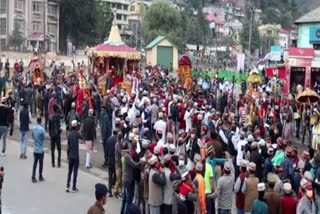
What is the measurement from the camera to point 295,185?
13.2 m

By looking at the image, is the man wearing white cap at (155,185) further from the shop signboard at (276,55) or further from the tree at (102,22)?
the tree at (102,22)

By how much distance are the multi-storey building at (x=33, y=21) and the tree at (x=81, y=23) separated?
1.28 meters

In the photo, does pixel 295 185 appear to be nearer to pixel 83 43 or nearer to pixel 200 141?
pixel 200 141

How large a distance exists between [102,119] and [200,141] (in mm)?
4880

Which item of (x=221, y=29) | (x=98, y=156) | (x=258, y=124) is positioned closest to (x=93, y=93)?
(x=98, y=156)

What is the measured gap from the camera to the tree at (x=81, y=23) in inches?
3548

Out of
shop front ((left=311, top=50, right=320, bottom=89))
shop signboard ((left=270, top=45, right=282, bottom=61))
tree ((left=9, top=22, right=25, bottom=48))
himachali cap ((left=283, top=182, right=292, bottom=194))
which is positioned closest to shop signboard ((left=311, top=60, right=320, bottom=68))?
shop front ((left=311, top=50, right=320, bottom=89))

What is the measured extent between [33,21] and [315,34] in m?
55.0

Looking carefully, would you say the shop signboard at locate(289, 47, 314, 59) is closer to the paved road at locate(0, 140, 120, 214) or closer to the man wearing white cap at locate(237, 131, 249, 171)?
the paved road at locate(0, 140, 120, 214)

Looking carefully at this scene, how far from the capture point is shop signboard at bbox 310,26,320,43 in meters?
44.5

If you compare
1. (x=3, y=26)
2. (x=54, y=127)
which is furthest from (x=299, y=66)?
(x=3, y=26)

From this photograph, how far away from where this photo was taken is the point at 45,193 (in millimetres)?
15719

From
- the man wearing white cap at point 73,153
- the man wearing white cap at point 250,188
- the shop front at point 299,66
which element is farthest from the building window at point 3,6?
the man wearing white cap at point 250,188

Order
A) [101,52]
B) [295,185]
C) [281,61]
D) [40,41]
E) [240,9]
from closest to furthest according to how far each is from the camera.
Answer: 1. [295,185]
2. [101,52]
3. [281,61]
4. [40,41]
5. [240,9]
